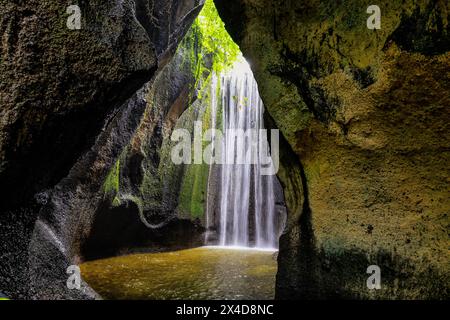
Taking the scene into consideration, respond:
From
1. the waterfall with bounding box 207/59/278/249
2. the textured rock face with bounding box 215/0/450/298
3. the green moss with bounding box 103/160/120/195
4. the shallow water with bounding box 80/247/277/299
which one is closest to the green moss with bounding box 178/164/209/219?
the waterfall with bounding box 207/59/278/249

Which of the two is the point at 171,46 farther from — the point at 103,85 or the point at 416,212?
the point at 416,212

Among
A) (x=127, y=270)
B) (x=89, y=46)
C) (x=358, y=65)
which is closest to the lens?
(x=89, y=46)

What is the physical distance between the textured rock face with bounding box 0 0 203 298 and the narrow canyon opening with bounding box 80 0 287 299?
1.42m

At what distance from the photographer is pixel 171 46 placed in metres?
7.48

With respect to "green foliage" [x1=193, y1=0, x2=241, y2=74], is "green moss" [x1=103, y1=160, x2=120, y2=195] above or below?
below

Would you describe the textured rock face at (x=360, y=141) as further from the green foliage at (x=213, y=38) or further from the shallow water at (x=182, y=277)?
the green foliage at (x=213, y=38)

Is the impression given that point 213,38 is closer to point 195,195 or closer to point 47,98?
point 195,195

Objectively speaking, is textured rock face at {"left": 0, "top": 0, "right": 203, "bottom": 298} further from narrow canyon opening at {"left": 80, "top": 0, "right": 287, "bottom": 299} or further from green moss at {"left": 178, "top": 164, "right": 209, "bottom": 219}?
green moss at {"left": 178, "top": 164, "right": 209, "bottom": 219}

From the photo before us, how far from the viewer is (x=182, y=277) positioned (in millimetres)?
5520

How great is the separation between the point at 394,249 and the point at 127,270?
4.92 m

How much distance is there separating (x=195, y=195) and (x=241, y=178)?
231 cm

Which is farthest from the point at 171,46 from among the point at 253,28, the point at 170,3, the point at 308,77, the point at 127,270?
the point at 127,270

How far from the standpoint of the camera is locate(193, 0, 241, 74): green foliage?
34.8 feet

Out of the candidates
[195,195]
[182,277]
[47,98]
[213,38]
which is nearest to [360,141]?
[47,98]
